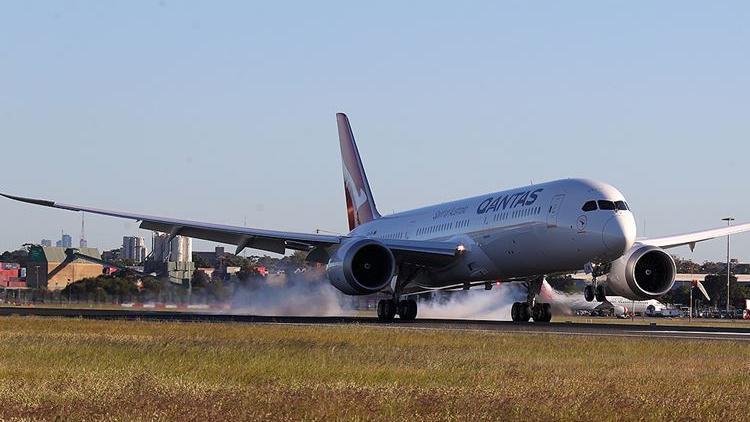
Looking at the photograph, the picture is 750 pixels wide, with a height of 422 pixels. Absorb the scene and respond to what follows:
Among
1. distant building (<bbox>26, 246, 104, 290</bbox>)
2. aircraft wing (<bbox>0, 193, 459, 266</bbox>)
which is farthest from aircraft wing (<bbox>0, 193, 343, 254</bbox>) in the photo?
distant building (<bbox>26, 246, 104, 290</bbox>)

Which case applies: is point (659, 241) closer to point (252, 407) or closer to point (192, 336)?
point (192, 336)

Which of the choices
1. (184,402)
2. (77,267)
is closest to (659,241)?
(184,402)

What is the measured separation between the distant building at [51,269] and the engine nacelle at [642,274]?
80665 mm

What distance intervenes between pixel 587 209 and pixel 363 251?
8.30 meters

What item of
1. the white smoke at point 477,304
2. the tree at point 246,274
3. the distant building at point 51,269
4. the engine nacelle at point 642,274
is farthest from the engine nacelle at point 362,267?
the distant building at point 51,269

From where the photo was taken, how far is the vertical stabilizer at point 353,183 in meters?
59.7

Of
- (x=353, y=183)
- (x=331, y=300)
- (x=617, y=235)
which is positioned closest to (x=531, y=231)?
(x=617, y=235)

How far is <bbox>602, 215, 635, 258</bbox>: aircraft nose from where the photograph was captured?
39.9 meters

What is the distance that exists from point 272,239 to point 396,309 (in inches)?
238

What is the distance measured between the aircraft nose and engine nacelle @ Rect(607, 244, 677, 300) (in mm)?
3201

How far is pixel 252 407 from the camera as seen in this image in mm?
13445

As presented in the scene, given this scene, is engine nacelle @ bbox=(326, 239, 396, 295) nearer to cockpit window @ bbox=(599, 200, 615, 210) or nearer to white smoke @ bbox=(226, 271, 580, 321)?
cockpit window @ bbox=(599, 200, 615, 210)

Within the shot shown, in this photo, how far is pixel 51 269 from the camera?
408 feet

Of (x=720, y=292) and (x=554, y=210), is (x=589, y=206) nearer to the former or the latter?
(x=554, y=210)
